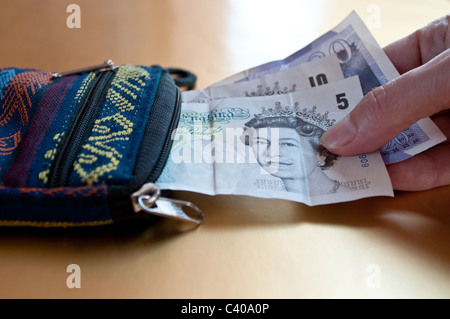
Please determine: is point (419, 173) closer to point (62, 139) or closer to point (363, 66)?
point (363, 66)

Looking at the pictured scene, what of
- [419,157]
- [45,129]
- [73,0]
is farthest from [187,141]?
[73,0]

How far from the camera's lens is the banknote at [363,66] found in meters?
0.53

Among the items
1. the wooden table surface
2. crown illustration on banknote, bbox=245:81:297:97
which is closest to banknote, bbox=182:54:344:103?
crown illustration on banknote, bbox=245:81:297:97

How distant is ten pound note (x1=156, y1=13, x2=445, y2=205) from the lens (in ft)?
1.62

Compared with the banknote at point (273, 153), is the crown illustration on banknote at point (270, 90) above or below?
above

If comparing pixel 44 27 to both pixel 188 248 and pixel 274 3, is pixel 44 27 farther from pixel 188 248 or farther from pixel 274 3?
pixel 188 248

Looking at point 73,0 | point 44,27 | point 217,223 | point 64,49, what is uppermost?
point 73,0

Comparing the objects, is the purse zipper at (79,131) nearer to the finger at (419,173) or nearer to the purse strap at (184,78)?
the purse strap at (184,78)

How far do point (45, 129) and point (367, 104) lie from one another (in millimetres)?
416

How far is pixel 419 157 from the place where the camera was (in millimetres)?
544

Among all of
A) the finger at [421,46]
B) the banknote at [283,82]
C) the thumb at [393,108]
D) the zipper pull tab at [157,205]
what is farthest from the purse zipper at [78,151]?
the finger at [421,46]

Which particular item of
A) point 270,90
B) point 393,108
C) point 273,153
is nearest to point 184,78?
point 270,90

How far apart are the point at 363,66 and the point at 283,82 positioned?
0.44 feet

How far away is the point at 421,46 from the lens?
0.64 m
